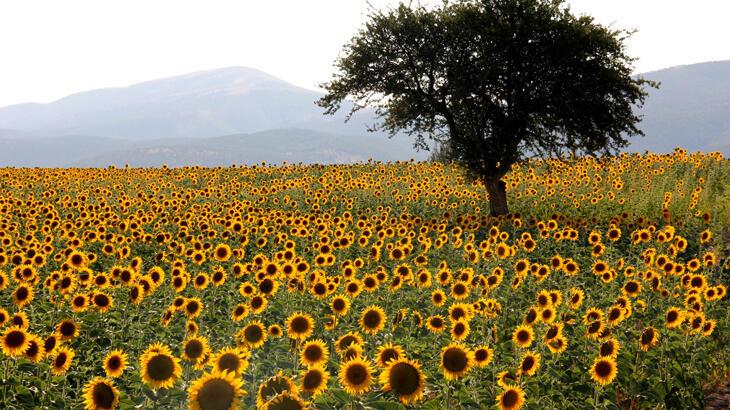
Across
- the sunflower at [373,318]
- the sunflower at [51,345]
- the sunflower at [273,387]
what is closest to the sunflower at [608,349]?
the sunflower at [373,318]

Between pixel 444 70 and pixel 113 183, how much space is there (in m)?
15.4

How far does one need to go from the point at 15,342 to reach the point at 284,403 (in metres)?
3.85

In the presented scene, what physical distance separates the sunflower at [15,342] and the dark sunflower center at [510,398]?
4.41 metres

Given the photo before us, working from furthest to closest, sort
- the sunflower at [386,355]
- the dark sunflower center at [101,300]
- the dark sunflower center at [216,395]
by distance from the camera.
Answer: the dark sunflower center at [101,300] → the sunflower at [386,355] → the dark sunflower center at [216,395]

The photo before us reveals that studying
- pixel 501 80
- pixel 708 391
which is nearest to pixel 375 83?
pixel 501 80

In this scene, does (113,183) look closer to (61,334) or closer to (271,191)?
(271,191)

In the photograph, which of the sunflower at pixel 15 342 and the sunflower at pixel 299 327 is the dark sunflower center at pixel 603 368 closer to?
the sunflower at pixel 299 327

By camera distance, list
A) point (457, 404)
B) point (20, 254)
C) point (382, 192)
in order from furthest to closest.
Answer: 1. point (382, 192)
2. point (20, 254)
3. point (457, 404)

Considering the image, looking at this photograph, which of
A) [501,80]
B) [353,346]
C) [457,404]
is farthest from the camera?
[501,80]

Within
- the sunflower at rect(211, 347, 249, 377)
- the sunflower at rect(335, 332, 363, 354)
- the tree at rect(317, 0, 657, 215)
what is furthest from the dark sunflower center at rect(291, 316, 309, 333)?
the tree at rect(317, 0, 657, 215)

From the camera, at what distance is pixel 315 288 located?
Result: 8102 millimetres

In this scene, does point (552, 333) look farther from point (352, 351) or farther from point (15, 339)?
point (15, 339)

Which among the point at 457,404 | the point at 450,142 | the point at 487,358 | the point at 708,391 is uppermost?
the point at 450,142

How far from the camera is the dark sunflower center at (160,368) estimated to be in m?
4.60
